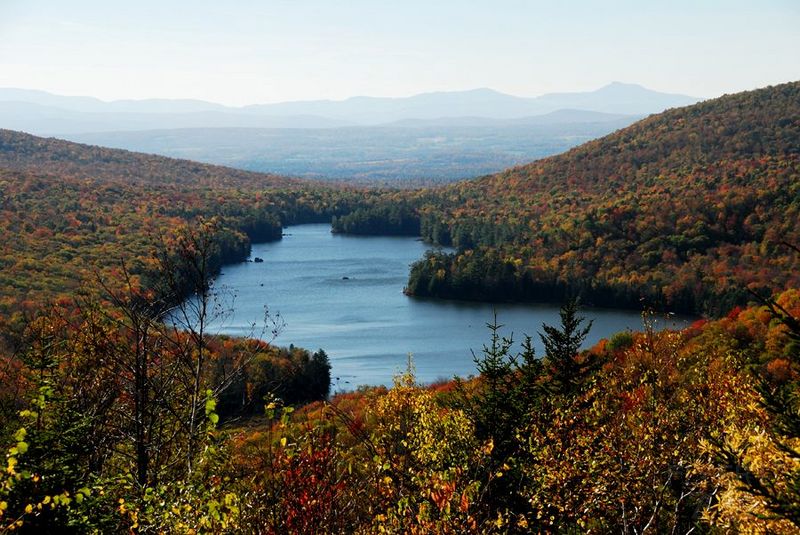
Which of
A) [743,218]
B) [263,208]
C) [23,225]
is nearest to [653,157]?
[743,218]

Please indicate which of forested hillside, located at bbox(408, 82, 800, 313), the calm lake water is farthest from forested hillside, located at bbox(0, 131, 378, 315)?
forested hillside, located at bbox(408, 82, 800, 313)

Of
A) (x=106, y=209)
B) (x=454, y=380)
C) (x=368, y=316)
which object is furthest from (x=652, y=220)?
(x=106, y=209)

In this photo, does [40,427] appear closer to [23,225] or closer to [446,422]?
[446,422]

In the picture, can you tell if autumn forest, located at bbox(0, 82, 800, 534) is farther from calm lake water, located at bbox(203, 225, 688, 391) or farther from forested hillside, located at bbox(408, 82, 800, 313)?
calm lake water, located at bbox(203, 225, 688, 391)

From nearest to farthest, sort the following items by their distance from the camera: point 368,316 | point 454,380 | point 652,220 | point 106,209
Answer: point 454,380 → point 368,316 → point 652,220 → point 106,209

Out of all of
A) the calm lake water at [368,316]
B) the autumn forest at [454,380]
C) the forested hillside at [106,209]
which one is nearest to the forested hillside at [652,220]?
the autumn forest at [454,380]

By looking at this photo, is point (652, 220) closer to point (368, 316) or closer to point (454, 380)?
point (368, 316)

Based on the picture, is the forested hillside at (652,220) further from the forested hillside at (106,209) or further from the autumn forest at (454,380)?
the forested hillside at (106,209)
